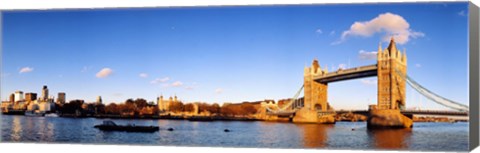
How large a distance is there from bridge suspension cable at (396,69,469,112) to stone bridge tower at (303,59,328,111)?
3.81 feet

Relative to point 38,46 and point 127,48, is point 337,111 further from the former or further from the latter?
point 38,46

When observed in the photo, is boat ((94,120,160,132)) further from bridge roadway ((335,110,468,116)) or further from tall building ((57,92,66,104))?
bridge roadway ((335,110,468,116))

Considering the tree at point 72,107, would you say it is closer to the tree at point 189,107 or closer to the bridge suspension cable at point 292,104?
the tree at point 189,107

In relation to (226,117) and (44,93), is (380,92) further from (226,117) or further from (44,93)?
(44,93)

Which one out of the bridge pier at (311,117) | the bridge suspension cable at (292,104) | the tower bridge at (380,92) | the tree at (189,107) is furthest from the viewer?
the tree at (189,107)

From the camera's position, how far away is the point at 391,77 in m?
13.5

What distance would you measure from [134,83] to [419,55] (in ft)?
14.3

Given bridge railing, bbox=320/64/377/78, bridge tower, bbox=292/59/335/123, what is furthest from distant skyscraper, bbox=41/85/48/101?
bridge railing, bbox=320/64/377/78

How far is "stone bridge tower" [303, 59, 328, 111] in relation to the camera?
45.2ft

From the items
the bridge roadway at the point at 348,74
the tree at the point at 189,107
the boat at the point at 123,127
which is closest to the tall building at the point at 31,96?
the boat at the point at 123,127

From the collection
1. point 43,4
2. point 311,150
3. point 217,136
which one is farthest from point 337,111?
point 43,4

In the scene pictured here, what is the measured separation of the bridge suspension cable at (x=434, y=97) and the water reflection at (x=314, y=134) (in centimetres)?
145

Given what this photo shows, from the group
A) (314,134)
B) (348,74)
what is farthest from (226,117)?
(348,74)

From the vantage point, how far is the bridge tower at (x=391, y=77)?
1335 cm
